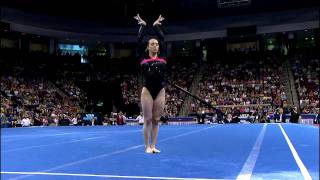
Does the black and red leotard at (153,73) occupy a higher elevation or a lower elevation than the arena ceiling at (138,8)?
lower

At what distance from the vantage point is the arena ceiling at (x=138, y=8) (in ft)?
111

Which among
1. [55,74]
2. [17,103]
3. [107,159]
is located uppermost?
[55,74]

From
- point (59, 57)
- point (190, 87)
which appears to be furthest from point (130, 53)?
point (190, 87)

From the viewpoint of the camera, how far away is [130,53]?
44.0 m

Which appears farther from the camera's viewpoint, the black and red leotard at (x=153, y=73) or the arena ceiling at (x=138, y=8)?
the arena ceiling at (x=138, y=8)

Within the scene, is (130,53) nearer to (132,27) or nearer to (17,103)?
(132,27)

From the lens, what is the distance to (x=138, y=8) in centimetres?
3259

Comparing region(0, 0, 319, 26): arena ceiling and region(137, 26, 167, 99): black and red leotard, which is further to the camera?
region(0, 0, 319, 26): arena ceiling

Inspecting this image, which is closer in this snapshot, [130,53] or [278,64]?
[278,64]

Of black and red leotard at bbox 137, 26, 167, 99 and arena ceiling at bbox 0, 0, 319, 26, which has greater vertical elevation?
arena ceiling at bbox 0, 0, 319, 26

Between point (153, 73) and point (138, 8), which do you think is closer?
point (153, 73)

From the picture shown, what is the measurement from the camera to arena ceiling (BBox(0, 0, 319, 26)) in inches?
1328

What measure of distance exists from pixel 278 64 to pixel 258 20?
4.84 m

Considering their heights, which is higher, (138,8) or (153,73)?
(138,8)
